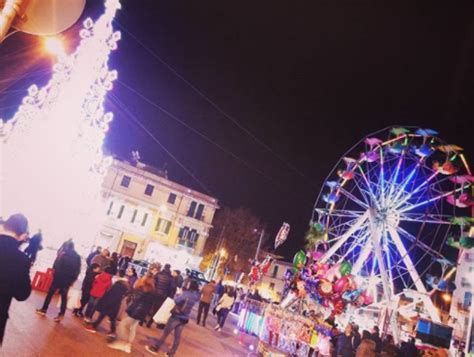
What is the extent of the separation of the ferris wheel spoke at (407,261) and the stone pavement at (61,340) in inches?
535

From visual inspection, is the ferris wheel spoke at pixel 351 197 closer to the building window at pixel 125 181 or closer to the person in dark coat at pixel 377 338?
the person in dark coat at pixel 377 338

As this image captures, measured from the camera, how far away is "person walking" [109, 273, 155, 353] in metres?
7.96

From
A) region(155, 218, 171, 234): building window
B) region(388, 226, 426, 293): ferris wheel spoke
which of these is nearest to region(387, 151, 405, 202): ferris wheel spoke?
region(388, 226, 426, 293): ferris wheel spoke

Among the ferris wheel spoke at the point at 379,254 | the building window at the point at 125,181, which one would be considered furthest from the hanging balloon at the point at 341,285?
the building window at the point at 125,181

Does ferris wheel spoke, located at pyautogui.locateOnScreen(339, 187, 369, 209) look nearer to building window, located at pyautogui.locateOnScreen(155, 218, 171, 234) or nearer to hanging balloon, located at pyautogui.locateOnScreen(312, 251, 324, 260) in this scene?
hanging balloon, located at pyautogui.locateOnScreen(312, 251, 324, 260)

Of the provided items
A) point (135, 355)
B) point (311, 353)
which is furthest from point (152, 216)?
point (135, 355)

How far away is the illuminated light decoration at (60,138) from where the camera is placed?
50.4 feet

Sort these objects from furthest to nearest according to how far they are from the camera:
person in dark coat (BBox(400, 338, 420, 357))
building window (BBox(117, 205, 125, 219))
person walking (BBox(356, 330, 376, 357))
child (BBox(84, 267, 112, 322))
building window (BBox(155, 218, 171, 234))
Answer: building window (BBox(155, 218, 171, 234)) < building window (BBox(117, 205, 125, 219)) < person in dark coat (BBox(400, 338, 420, 357)) < person walking (BBox(356, 330, 376, 357)) < child (BBox(84, 267, 112, 322))

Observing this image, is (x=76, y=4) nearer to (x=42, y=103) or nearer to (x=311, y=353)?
(x=311, y=353)

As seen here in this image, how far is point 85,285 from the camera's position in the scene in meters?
10.0

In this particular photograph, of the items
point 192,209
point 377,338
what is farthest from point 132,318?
point 192,209

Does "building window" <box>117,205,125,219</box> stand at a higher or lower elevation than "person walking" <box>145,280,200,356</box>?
higher

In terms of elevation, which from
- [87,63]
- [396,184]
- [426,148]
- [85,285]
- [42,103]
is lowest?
[85,285]

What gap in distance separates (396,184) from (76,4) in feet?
75.4
